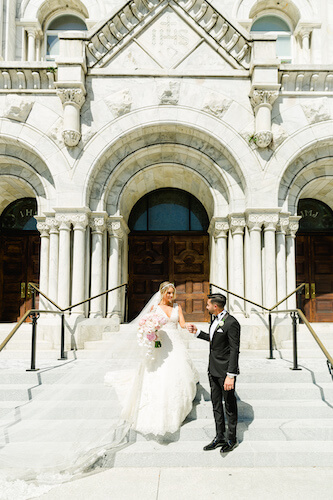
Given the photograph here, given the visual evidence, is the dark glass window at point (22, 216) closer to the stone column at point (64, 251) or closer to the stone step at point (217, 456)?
the stone column at point (64, 251)

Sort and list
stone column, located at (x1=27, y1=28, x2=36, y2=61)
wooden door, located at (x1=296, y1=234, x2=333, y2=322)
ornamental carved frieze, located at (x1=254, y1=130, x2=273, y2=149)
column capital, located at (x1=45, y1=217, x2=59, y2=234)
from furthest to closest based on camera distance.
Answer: stone column, located at (x1=27, y1=28, x2=36, y2=61), wooden door, located at (x1=296, y1=234, x2=333, y2=322), column capital, located at (x1=45, y1=217, x2=59, y2=234), ornamental carved frieze, located at (x1=254, y1=130, x2=273, y2=149)

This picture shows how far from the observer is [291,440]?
16.3 feet

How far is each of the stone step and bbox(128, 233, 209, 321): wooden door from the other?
6.92 m

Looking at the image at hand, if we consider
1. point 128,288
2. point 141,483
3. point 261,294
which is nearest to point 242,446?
point 141,483

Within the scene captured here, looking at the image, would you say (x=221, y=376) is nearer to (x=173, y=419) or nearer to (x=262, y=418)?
(x=173, y=419)

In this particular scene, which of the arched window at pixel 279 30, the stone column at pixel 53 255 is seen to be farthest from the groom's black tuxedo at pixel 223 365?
the arched window at pixel 279 30

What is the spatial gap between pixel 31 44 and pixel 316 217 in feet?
34.4

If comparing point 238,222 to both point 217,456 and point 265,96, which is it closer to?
point 265,96

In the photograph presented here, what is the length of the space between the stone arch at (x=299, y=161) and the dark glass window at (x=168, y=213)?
9.50 feet

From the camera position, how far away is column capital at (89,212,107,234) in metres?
9.73

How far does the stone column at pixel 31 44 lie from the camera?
12.9 m

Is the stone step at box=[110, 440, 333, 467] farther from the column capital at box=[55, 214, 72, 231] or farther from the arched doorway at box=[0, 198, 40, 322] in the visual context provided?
the arched doorway at box=[0, 198, 40, 322]

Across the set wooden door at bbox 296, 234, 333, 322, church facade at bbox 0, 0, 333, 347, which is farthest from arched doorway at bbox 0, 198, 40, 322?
wooden door at bbox 296, 234, 333, 322

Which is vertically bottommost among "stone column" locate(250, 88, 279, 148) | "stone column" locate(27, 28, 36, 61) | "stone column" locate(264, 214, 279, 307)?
"stone column" locate(264, 214, 279, 307)
